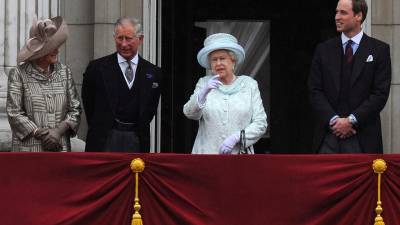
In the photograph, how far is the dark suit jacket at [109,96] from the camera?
11898mm

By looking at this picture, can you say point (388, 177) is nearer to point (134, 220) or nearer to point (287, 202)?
point (287, 202)

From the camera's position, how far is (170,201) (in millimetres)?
10805

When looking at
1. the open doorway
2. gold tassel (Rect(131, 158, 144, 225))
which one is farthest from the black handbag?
the open doorway

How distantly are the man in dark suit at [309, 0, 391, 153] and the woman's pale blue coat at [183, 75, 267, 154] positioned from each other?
1.67 ft

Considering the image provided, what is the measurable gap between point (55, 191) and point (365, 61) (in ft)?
9.62

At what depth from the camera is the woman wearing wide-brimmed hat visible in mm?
11648

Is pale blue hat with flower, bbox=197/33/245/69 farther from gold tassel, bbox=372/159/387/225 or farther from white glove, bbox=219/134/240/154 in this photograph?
gold tassel, bbox=372/159/387/225

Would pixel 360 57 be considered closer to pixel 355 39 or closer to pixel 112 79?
pixel 355 39

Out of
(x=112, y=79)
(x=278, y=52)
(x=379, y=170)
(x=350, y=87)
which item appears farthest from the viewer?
(x=278, y=52)

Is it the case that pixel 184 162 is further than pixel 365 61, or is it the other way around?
pixel 365 61

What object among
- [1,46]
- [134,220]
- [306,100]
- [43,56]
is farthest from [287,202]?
[306,100]

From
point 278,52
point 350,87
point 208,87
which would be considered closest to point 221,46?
point 208,87

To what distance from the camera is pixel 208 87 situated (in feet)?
37.9

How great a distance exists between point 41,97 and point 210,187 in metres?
1.80
